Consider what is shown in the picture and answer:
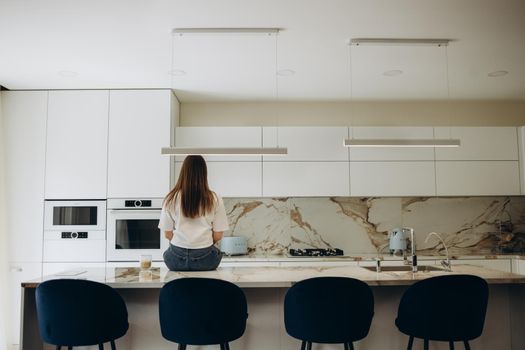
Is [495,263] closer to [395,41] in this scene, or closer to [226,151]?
[395,41]

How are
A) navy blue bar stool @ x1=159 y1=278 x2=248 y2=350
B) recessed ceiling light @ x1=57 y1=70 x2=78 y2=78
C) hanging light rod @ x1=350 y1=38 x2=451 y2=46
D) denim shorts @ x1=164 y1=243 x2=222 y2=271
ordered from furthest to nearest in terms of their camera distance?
recessed ceiling light @ x1=57 y1=70 x2=78 y2=78 < hanging light rod @ x1=350 y1=38 x2=451 y2=46 < denim shorts @ x1=164 y1=243 x2=222 y2=271 < navy blue bar stool @ x1=159 y1=278 x2=248 y2=350

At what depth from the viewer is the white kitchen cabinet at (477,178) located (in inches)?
177

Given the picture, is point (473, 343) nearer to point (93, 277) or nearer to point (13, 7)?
point (93, 277)

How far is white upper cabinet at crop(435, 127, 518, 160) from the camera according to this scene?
4.52 m

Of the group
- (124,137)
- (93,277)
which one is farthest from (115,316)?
(124,137)

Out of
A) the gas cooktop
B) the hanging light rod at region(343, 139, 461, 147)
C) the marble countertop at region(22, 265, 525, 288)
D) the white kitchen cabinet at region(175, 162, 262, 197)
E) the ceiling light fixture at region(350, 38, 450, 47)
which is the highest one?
the ceiling light fixture at region(350, 38, 450, 47)

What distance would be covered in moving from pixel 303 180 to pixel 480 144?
1879 mm

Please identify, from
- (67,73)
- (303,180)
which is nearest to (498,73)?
(303,180)

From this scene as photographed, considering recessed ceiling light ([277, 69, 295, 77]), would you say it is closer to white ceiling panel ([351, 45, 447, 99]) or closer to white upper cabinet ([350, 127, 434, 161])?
white ceiling panel ([351, 45, 447, 99])

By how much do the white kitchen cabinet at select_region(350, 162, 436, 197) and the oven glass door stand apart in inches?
78.5

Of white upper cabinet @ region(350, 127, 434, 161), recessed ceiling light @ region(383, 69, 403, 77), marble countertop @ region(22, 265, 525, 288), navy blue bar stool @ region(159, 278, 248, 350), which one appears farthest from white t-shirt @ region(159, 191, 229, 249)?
white upper cabinet @ region(350, 127, 434, 161)

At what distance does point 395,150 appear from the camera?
178 inches

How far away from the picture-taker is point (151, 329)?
250 centimetres

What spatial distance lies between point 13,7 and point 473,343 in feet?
11.2
